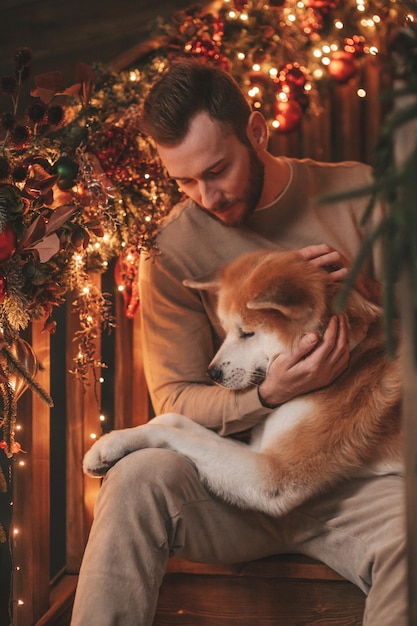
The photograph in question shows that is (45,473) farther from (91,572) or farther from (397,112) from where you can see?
(397,112)

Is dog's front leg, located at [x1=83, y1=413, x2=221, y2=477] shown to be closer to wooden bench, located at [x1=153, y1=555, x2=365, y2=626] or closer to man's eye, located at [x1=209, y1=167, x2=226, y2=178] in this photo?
wooden bench, located at [x1=153, y1=555, x2=365, y2=626]

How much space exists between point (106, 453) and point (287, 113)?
1503 mm

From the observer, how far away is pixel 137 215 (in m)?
2.20

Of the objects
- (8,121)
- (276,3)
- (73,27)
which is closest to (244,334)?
(8,121)

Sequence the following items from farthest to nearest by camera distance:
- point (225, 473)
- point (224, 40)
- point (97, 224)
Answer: point (224, 40) < point (97, 224) < point (225, 473)

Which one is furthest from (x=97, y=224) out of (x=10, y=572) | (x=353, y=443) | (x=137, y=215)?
(x=10, y=572)

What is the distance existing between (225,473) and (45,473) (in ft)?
1.90

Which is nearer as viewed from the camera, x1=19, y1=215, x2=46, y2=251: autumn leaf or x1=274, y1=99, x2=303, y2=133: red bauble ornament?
x1=19, y1=215, x2=46, y2=251: autumn leaf

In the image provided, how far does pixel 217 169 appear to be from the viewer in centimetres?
203

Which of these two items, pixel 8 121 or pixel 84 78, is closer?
pixel 8 121

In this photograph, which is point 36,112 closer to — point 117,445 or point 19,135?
point 19,135

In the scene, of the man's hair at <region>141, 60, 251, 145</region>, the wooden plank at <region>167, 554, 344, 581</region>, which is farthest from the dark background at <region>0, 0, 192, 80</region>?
the wooden plank at <region>167, 554, 344, 581</region>

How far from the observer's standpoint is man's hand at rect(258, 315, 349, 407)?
5.84ft

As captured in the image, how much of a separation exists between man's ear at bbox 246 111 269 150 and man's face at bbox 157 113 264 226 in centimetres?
5
